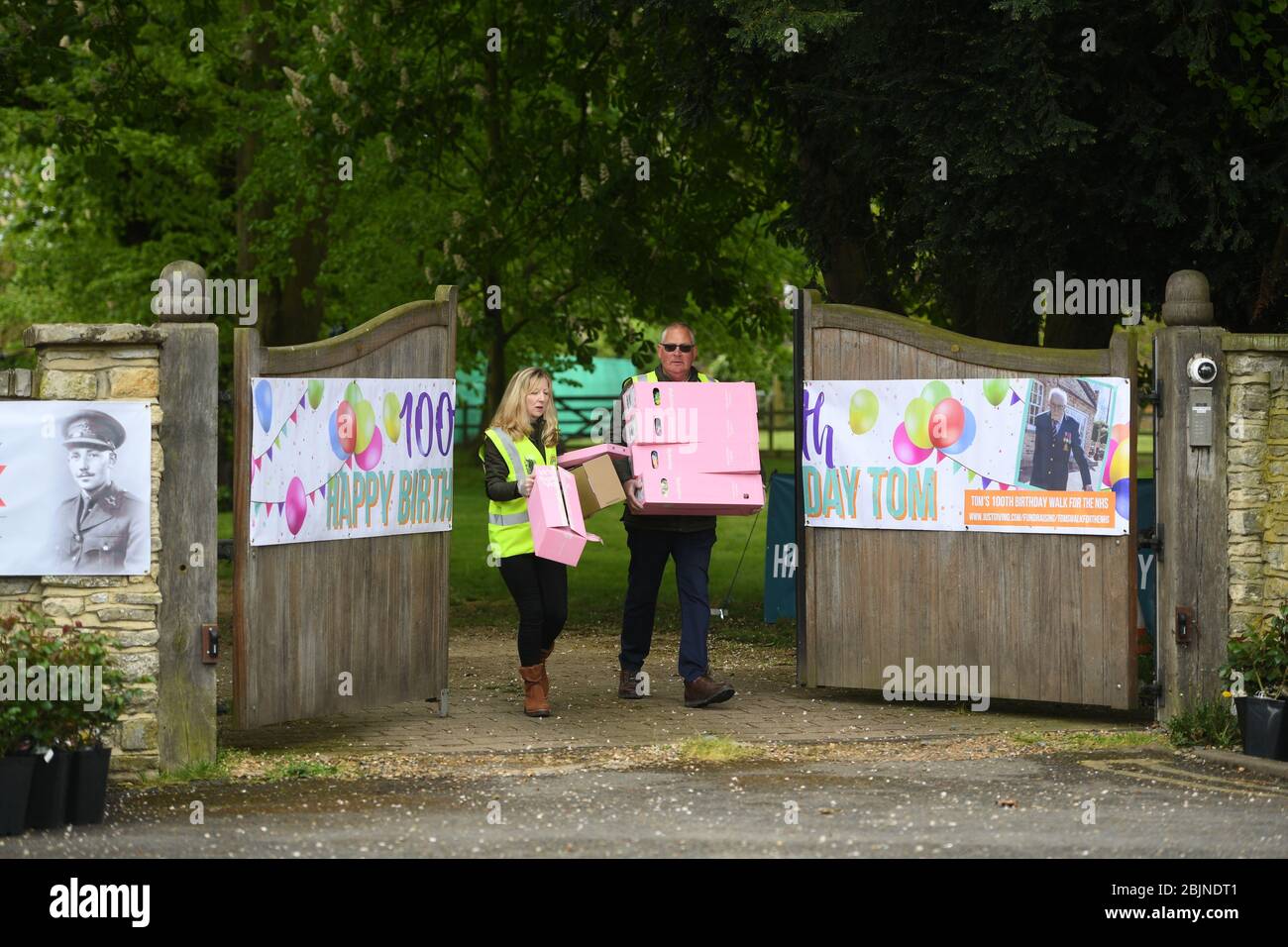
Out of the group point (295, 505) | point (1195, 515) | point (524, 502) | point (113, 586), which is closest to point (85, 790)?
point (113, 586)

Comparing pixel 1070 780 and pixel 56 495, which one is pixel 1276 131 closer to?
pixel 1070 780

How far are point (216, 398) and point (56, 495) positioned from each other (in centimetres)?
92

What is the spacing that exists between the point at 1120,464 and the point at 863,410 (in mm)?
1579

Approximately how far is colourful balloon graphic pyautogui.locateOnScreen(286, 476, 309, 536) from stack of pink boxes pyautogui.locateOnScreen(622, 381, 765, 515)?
2.03 meters

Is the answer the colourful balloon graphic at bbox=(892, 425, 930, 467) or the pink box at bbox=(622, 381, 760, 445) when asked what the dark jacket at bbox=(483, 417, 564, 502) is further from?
the colourful balloon graphic at bbox=(892, 425, 930, 467)

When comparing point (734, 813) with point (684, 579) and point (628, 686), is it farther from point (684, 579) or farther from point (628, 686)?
point (628, 686)

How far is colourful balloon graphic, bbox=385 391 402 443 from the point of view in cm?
1016

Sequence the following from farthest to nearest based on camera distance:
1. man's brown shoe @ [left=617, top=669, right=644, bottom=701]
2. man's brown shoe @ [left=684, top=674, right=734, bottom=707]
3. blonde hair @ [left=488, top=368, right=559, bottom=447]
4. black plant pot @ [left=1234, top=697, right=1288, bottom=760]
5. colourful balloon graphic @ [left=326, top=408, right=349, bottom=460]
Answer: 1. man's brown shoe @ [left=617, top=669, right=644, bottom=701]
2. man's brown shoe @ [left=684, top=674, right=734, bottom=707]
3. blonde hair @ [left=488, top=368, right=559, bottom=447]
4. colourful balloon graphic @ [left=326, top=408, right=349, bottom=460]
5. black plant pot @ [left=1234, top=697, right=1288, bottom=760]

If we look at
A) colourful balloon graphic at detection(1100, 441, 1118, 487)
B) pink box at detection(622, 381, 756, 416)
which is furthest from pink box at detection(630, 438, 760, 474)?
colourful balloon graphic at detection(1100, 441, 1118, 487)

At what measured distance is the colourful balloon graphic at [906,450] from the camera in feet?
35.2

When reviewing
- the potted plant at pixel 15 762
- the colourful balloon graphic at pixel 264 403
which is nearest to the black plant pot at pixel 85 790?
the potted plant at pixel 15 762

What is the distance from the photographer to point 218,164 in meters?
26.2

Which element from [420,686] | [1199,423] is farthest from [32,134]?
[1199,423]

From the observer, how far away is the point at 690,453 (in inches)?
412
